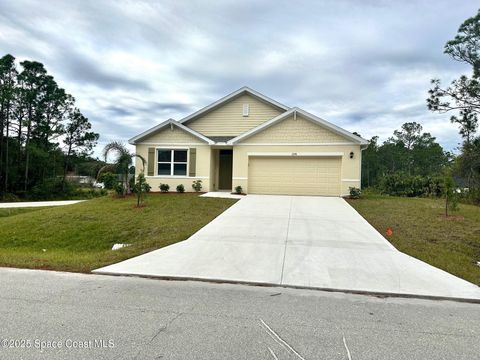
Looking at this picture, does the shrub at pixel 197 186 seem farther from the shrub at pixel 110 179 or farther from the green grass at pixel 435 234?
the green grass at pixel 435 234

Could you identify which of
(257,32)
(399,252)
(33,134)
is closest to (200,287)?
(399,252)

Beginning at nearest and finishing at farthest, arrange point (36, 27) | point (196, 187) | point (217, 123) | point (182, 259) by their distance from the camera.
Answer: point (182, 259) → point (36, 27) → point (196, 187) → point (217, 123)

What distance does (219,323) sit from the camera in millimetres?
3436

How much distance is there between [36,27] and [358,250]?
13.8 meters

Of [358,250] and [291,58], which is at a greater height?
[291,58]

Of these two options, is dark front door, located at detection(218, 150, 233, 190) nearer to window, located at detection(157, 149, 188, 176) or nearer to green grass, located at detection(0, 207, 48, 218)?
window, located at detection(157, 149, 188, 176)

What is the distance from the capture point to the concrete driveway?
493 centimetres

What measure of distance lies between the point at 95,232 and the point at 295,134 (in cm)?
1062

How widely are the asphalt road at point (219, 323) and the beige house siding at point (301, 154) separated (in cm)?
1136

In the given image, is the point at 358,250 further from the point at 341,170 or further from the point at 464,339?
the point at 341,170

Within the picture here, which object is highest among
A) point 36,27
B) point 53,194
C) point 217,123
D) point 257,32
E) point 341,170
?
point 257,32

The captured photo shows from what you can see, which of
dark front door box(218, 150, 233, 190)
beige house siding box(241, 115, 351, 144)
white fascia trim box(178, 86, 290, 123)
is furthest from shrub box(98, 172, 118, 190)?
beige house siding box(241, 115, 351, 144)

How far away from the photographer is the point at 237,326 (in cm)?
337

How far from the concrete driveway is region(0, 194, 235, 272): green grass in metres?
0.71
